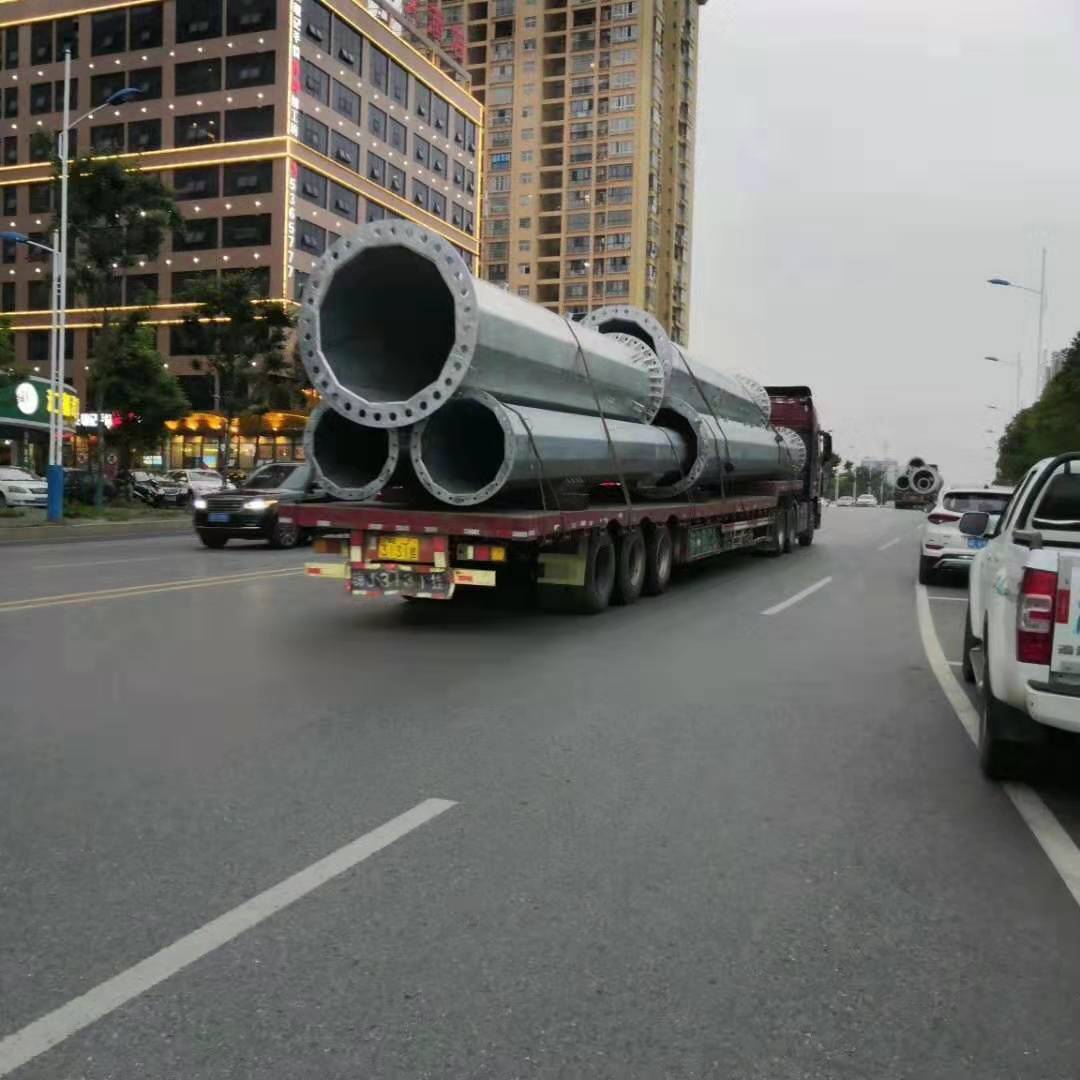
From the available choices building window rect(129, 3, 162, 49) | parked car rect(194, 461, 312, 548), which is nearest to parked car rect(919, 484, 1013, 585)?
parked car rect(194, 461, 312, 548)

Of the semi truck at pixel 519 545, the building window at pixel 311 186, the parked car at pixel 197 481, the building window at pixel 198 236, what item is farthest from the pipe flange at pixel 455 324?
the building window at pixel 198 236

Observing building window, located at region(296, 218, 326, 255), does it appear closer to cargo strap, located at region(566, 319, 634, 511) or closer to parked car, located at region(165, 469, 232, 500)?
parked car, located at region(165, 469, 232, 500)

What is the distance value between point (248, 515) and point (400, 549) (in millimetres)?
11174

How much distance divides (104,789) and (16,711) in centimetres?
200

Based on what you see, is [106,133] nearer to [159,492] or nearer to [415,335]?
[159,492]

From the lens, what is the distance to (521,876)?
168 inches

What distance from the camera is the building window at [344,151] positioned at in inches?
2569

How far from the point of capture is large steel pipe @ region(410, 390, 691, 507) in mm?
10422

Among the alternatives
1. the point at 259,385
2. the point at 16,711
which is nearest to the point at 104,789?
the point at 16,711

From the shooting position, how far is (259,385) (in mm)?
41781

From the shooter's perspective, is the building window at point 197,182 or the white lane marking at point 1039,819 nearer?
the white lane marking at point 1039,819

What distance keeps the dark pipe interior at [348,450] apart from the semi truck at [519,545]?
0.28 metres

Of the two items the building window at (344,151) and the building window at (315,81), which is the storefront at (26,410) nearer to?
the building window at (315,81)

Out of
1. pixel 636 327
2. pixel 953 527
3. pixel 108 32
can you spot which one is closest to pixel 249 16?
pixel 108 32
